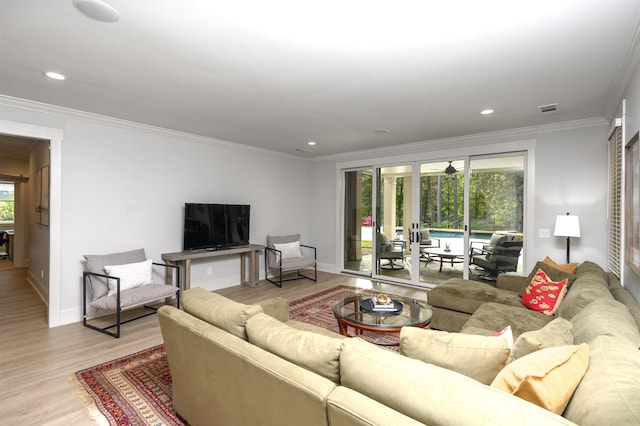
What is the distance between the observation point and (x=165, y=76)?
2.71 meters

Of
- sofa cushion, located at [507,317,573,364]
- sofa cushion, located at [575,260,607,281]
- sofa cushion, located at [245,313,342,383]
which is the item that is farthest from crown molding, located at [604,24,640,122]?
sofa cushion, located at [245,313,342,383]

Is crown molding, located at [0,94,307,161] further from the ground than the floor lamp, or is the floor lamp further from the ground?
crown molding, located at [0,94,307,161]

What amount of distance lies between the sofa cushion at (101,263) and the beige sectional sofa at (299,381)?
213 cm

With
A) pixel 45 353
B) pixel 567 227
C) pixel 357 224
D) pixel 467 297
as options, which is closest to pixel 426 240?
pixel 357 224

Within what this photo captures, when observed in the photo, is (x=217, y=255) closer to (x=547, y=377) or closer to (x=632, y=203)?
(x=547, y=377)

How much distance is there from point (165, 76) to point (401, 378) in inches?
115

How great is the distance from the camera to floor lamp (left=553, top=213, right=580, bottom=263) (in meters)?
3.78

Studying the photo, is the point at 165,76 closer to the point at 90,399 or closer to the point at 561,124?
the point at 90,399

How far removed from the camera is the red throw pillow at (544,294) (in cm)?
278

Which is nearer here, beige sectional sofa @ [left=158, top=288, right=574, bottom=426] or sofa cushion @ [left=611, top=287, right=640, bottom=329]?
beige sectional sofa @ [left=158, top=288, right=574, bottom=426]

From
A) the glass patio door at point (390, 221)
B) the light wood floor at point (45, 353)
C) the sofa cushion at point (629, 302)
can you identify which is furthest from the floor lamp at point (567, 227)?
the glass patio door at point (390, 221)

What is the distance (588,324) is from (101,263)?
4.50 metres

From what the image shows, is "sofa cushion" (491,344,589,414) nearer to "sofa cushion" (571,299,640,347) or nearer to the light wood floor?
"sofa cushion" (571,299,640,347)

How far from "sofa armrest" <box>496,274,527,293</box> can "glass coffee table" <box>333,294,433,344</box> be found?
1.45 m
